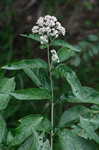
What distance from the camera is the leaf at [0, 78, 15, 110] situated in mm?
1939

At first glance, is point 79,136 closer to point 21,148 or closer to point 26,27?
point 21,148

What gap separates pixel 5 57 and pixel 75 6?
1479mm

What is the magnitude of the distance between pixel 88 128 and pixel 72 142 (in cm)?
13

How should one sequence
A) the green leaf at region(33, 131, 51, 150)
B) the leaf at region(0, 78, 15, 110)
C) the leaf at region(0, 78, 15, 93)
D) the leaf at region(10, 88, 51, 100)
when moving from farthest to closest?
1. the leaf at region(0, 78, 15, 93)
2. the leaf at region(0, 78, 15, 110)
3. the leaf at region(10, 88, 51, 100)
4. the green leaf at region(33, 131, 51, 150)

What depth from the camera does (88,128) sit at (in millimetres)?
1825

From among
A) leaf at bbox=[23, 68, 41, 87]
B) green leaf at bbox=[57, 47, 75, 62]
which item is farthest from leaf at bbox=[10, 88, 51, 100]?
green leaf at bbox=[57, 47, 75, 62]

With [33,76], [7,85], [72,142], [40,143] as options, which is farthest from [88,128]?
[7,85]

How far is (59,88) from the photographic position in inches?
140

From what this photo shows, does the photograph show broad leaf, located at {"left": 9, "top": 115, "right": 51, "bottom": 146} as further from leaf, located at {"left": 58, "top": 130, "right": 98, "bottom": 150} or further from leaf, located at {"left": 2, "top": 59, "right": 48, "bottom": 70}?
leaf, located at {"left": 2, "top": 59, "right": 48, "bottom": 70}

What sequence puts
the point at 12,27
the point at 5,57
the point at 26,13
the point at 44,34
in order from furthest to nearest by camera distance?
the point at 26,13
the point at 12,27
the point at 5,57
the point at 44,34

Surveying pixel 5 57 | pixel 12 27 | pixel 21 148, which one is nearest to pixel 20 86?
pixel 5 57

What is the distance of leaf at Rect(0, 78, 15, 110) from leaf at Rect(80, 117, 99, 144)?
0.45 meters

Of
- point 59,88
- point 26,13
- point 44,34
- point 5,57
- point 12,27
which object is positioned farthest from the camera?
point 26,13

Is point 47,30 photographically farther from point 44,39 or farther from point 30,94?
point 30,94
